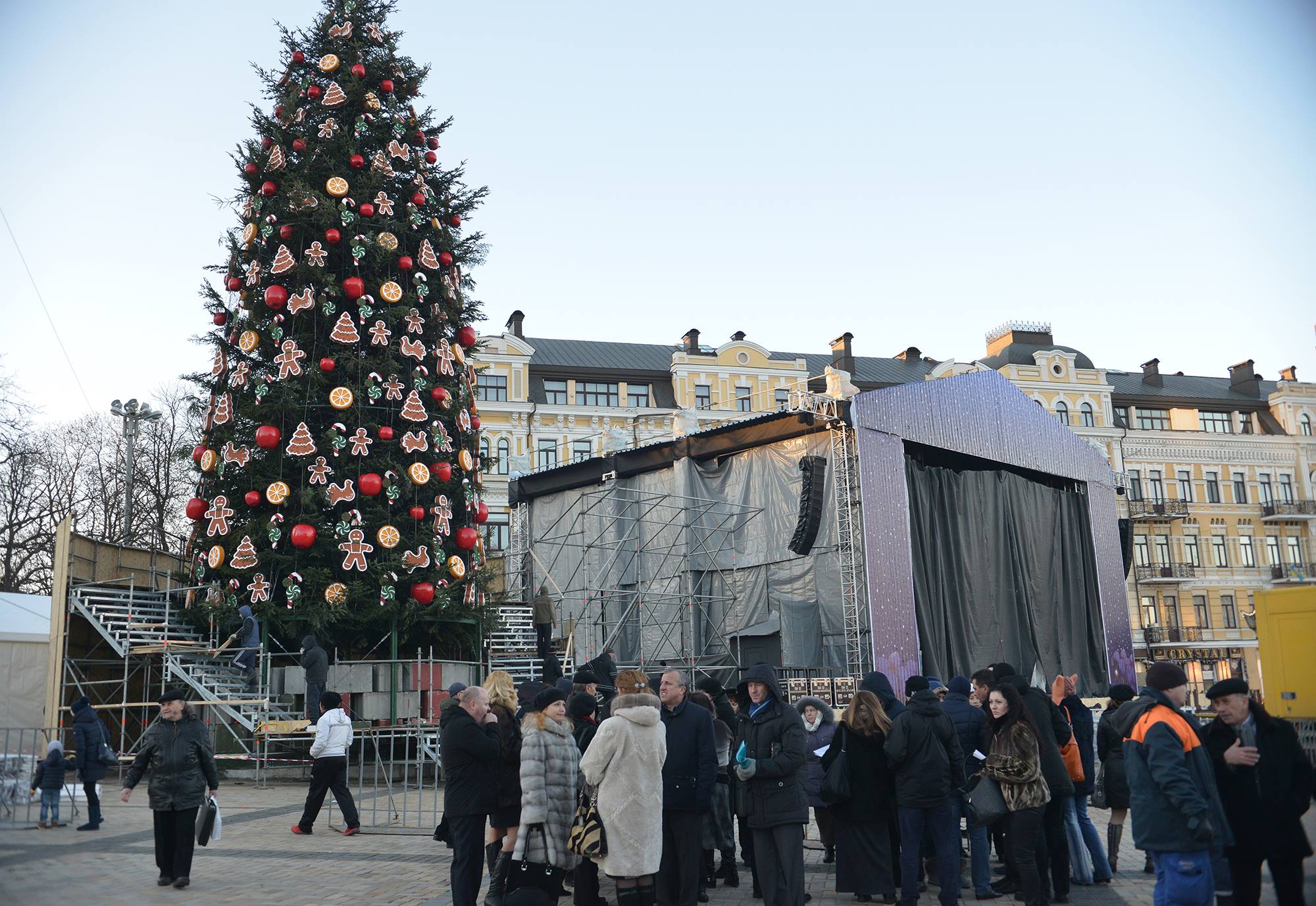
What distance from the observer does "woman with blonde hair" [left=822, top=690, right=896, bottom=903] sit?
753 centimetres

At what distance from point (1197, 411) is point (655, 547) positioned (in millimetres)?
31708

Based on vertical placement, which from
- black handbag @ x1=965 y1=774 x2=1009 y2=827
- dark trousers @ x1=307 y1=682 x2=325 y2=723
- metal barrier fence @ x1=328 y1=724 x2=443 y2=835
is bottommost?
metal barrier fence @ x1=328 y1=724 x2=443 y2=835

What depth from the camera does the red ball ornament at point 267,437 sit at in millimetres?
15781

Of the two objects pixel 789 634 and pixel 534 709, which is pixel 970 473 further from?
pixel 534 709

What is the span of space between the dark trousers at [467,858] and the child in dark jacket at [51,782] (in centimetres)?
618

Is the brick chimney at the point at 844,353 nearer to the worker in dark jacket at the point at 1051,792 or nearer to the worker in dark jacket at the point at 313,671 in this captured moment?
the worker in dark jacket at the point at 313,671

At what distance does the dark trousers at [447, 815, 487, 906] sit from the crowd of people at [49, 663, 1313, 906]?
11 millimetres

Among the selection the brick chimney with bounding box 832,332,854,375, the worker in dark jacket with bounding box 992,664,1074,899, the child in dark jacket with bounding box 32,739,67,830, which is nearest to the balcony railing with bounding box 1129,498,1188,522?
the brick chimney with bounding box 832,332,854,375

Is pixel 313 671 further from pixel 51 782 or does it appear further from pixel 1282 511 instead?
pixel 1282 511

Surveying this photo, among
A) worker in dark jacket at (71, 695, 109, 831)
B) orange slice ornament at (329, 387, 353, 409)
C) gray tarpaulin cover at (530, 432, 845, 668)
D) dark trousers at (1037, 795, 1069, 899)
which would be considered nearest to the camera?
dark trousers at (1037, 795, 1069, 899)

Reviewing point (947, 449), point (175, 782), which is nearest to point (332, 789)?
point (175, 782)

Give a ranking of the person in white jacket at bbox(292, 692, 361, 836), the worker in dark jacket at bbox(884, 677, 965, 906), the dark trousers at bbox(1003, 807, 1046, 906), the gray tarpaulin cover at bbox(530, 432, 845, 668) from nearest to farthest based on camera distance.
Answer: the dark trousers at bbox(1003, 807, 1046, 906), the worker in dark jacket at bbox(884, 677, 965, 906), the person in white jacket at bbox(292, 692, 361, 836), the gray tarpaulin cover at bbox(530, 432, 845, 668)

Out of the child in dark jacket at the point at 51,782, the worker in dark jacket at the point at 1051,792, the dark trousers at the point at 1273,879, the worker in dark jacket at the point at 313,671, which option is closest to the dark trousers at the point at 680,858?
the worker in dark jacket at the point at 1051,792

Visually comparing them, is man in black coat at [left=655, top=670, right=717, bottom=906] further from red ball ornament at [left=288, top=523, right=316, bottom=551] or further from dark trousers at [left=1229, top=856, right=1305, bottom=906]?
red ball ornament at [left=288, top=523, right=316, bottom=551]
